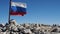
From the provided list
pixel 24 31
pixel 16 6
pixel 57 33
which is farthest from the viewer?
pixel 16 6

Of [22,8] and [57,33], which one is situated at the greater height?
[22,8]

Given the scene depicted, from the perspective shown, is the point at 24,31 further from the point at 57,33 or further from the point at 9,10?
the point at 9,10

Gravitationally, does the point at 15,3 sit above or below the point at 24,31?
above

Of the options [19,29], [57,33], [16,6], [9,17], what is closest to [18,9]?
[16,6]

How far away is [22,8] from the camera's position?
2675cm

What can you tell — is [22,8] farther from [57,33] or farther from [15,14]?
[57,33]

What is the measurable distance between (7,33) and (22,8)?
7740mm

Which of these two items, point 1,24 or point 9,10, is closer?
point 9,10

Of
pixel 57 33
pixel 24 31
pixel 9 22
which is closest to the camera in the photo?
pixel 57 33

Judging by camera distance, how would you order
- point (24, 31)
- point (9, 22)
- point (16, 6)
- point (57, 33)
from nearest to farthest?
point (57, 33) → point (24, 31) → point (9, 22) → point (16, 6)

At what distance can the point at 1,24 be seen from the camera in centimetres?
2789

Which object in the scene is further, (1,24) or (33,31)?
(1,24)

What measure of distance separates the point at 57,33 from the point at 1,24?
40.3 ft

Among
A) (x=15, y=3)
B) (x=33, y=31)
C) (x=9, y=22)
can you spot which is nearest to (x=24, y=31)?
(x=33, y=31)
